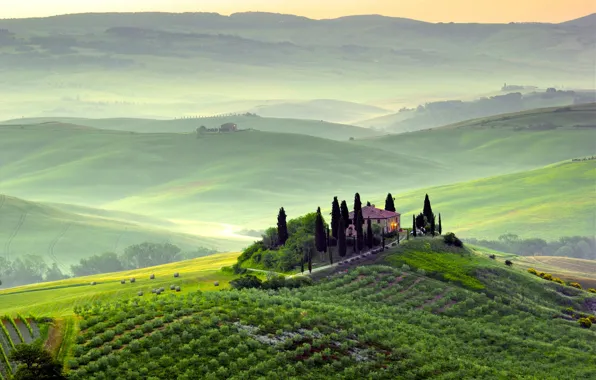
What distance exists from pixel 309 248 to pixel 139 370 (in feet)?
214

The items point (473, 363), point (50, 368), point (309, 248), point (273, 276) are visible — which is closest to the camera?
point (50, 368)

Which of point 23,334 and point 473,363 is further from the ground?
point 23,334

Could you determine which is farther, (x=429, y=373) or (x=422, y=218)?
(x=422, y=218)

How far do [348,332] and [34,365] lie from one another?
3510 centimetres

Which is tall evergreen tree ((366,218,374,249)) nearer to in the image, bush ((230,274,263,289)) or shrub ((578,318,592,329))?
bush ((230,274,263,289))

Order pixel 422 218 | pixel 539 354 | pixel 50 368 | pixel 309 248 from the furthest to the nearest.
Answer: pixel 422 218
pixel 309 248
pixel 539 354
pixel 50 368

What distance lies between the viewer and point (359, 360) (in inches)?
3748

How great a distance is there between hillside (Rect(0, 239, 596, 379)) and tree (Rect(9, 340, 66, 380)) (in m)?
2.28

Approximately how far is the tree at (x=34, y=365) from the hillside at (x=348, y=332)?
2.28 metres

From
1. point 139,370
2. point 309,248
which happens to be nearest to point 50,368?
point 139,370

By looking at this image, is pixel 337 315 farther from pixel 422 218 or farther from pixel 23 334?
pixel 422 218

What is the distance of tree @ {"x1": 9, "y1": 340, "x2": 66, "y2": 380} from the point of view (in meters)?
78.5

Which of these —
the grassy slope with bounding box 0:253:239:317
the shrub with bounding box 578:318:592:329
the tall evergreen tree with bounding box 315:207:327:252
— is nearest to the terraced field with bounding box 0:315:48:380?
the grassy slope with bounding box 0:253:239:317

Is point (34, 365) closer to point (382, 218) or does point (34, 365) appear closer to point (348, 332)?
point (348, 332)
